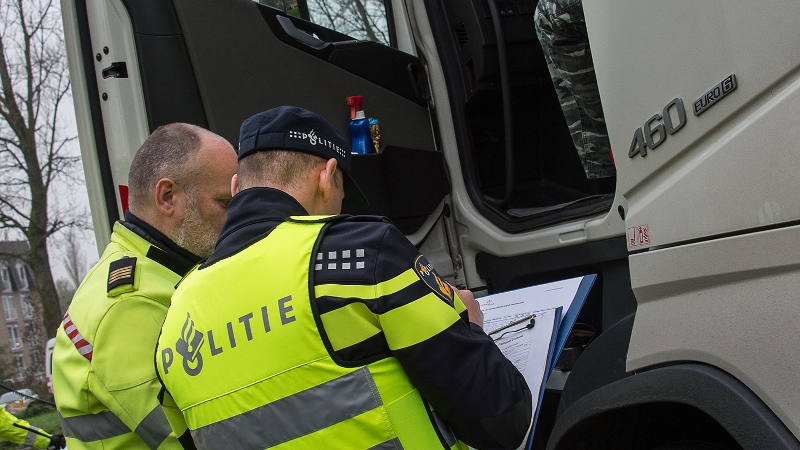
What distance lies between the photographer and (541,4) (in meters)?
2.09

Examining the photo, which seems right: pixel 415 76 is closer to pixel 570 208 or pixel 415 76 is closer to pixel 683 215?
pixel 570 208

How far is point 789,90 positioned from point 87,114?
2.20m

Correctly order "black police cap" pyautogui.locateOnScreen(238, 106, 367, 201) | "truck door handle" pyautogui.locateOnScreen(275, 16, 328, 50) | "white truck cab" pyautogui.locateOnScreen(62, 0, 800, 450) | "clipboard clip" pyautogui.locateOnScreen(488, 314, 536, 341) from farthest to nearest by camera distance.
A: "truck door handle" pyautogui.locateOnScreen(275, 16, 328, 50) → "clipboard clip" pyautogui.locateOnScreen(488, 314, 536, 341) → "black police cap" pyautogui.locateOnScreen(238, 106, 367, 201) → "white truck cab" pyautogui.locateOnScreen(62, 0, 800, 450)

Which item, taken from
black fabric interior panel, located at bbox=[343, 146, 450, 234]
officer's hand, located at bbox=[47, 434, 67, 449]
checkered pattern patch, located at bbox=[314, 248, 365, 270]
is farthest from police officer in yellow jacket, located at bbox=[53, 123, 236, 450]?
officer's hand, located at bbox=[47, 434, 67, 449]

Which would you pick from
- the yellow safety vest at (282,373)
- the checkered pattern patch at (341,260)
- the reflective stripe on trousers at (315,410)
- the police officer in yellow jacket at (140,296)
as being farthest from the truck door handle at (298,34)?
the reflective stripe on trousers at (315,410)

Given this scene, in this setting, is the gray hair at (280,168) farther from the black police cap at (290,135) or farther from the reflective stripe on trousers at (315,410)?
the reflective stripe on trousers at (315,410)

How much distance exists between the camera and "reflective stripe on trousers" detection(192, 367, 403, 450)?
126 cm

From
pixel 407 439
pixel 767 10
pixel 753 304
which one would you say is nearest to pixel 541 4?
pixel 767 10

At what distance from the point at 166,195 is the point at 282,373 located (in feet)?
2.77

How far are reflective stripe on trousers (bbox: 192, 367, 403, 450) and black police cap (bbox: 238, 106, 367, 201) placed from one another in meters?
0.46

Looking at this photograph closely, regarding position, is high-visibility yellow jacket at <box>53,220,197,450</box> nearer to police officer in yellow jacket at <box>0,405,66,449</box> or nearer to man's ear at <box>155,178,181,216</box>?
man's ear at <box>155,178,181,216</box>

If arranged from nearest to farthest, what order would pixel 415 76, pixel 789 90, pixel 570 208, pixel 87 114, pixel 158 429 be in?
pixel 789 90, pixel 158 429, pixel 570 208, pixel 87 114, pixel 415 76

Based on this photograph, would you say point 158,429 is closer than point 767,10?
No

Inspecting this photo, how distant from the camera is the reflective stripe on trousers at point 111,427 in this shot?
1615 millimetres
